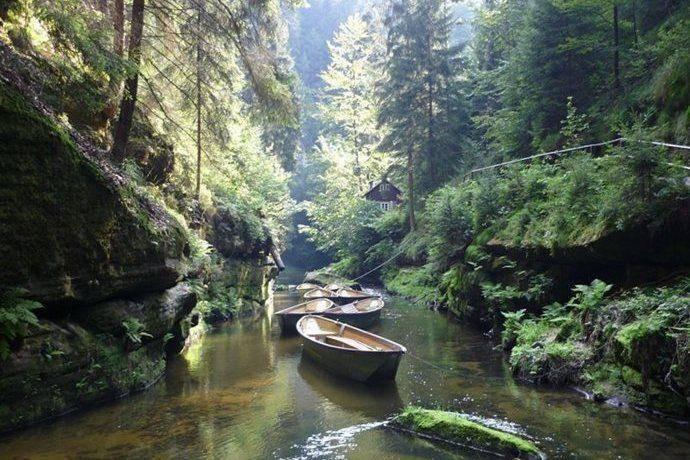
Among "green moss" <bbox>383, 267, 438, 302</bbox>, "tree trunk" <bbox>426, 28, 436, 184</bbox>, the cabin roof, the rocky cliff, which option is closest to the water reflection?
the rocky cliff

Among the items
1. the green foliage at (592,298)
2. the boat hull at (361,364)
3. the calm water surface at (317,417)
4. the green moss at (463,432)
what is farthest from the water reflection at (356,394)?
the green foliage at (592,298)

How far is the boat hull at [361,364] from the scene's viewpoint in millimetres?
10656

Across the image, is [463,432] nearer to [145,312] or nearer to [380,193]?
[145,312]

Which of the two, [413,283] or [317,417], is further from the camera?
[413,283]

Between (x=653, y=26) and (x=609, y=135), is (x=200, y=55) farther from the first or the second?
(x=653, y=26)

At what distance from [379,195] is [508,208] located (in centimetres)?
2457

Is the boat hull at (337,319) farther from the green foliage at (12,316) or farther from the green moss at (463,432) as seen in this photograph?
the green foliage at (12,316)

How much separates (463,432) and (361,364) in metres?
3.65

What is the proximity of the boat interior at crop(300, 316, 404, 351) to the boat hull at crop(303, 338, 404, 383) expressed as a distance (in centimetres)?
25

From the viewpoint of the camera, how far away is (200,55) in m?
16.2

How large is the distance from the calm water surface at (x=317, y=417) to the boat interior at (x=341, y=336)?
0.79m

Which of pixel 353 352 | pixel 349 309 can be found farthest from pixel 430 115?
pixel 353 352

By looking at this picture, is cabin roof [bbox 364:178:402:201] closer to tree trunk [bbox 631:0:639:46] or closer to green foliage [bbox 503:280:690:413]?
tree trunk [bbox 631:0:639:46]

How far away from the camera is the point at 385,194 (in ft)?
135
